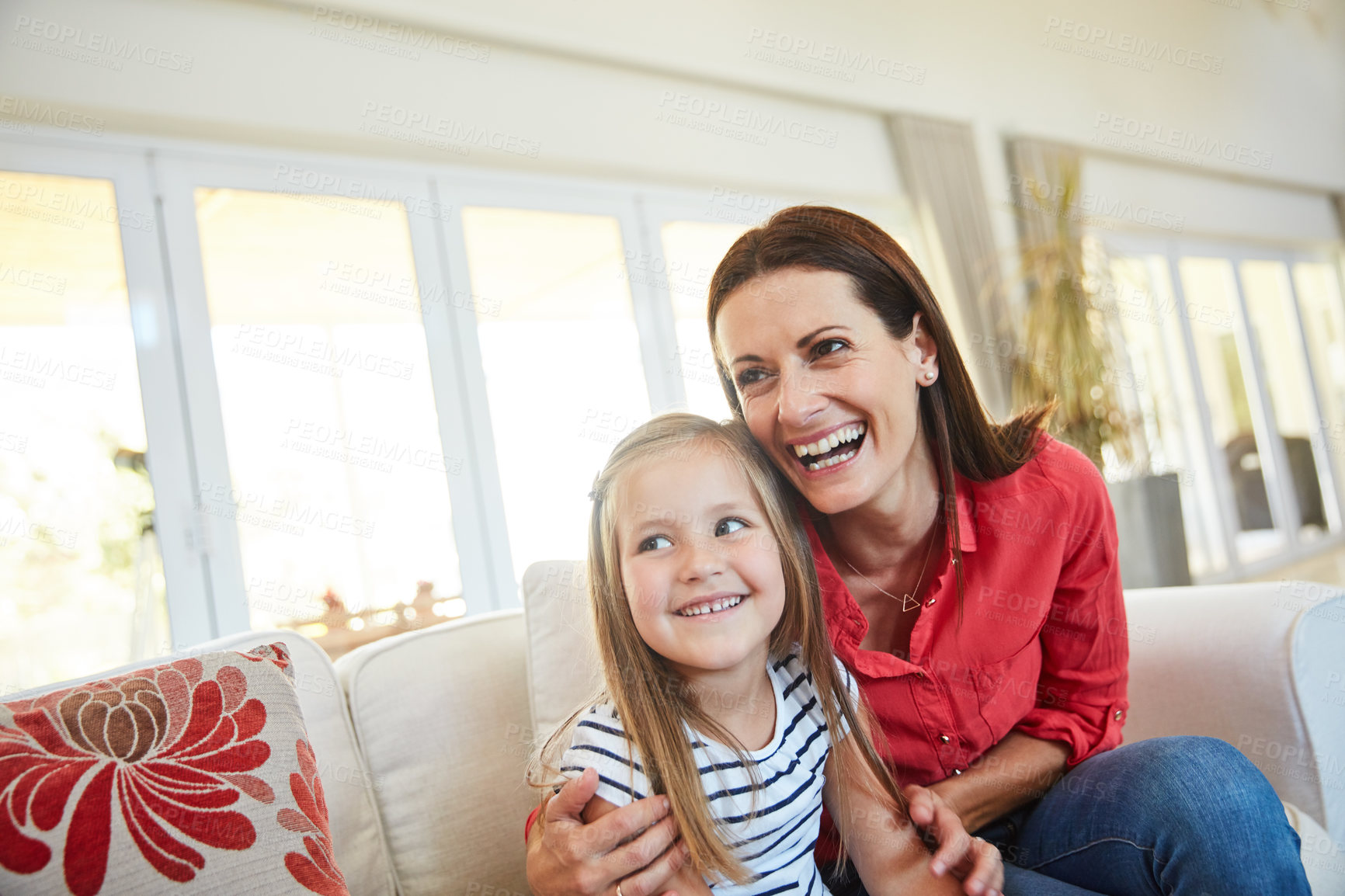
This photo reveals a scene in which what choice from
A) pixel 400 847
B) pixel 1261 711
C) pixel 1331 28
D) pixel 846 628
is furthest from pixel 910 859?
pixel 1331 28

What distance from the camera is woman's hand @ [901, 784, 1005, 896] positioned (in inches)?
41.1

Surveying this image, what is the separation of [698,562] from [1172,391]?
22.1 feet

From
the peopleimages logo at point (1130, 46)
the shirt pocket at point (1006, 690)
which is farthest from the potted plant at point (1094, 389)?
the shirt pocket at point (1006, 690)

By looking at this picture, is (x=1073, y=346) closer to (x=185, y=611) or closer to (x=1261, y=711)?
(x=1261, y=711)

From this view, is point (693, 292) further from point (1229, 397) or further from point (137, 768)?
point (1229, 397)

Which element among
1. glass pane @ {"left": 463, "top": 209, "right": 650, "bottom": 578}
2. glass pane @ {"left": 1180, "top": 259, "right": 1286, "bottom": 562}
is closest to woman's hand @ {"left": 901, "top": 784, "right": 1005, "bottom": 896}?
glass pane @ {"left": 463, "top": 209, "right": 650, "bottom": 578}

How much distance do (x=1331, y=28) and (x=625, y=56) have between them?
6603mm

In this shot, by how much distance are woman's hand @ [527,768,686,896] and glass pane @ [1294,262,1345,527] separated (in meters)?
8.70

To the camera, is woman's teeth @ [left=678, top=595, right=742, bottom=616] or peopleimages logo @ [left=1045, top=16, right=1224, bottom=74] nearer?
woman's teeth @ [left=678, top=595, right=742, bottom=616]

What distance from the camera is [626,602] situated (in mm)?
1228

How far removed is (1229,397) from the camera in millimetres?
7184

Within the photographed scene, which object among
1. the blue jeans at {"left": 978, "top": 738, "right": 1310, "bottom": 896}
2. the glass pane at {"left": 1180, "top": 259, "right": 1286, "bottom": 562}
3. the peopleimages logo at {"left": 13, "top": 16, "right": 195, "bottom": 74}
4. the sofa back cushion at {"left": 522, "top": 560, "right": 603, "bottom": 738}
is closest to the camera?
the blue jeans at {"left": 978, "top": 738, "right": 1310, "bottom": 896}

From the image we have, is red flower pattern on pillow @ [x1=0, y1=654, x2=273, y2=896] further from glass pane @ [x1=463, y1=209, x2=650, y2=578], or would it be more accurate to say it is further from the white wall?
glass pane @ [x1=463, y1=209, x2=650, y2=578]

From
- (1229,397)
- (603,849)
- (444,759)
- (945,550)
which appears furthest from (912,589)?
(1229,397)
